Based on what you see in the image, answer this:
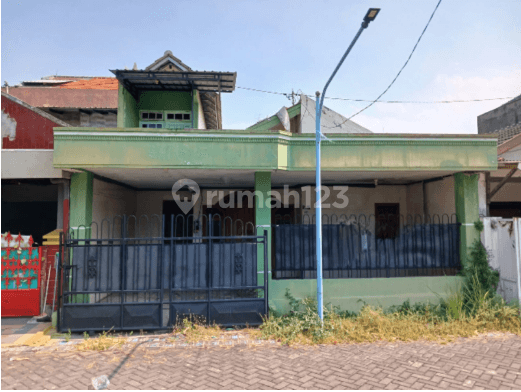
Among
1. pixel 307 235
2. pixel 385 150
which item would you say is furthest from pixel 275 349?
pixel 385 150

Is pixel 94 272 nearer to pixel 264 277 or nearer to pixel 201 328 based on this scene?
pixel 201 328

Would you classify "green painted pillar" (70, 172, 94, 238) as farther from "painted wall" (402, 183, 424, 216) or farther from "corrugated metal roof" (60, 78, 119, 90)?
"painted wall" (402, 183, 424, 216)

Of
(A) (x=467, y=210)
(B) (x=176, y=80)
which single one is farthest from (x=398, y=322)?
(B) (x=176, y=80)

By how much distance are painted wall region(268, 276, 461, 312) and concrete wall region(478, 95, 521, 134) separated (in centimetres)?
1509

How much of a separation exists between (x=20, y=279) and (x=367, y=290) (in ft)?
24.6

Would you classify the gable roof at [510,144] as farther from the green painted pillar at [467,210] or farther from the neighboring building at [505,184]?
the green painted pillar at [467,210]

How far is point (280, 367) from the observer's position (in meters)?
5.18

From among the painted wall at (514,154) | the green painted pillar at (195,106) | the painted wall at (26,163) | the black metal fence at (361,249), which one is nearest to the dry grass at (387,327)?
the black metal fence at (361,249)

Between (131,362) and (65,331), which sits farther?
(65,331)

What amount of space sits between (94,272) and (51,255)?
183cm

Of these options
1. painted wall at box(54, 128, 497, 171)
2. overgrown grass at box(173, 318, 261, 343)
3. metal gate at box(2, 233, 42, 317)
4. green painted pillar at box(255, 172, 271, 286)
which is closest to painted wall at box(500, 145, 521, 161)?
painted wall at box(54, 128, 497, 171)

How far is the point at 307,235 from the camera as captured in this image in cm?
779

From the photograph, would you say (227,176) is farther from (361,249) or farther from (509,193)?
(509,193)

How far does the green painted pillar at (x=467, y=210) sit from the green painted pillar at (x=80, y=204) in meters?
8.12
